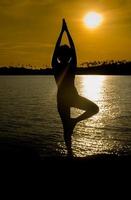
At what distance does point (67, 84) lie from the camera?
40.7ft

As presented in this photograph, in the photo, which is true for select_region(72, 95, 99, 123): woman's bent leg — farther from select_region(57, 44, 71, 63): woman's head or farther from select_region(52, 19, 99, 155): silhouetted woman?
select_region(57, 44, 71, 63): woman's head

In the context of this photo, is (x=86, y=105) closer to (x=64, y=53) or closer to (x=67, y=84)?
(x=67, y=84)

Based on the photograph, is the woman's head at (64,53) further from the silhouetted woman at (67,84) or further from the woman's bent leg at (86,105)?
the woman's bent leg at (86,105)

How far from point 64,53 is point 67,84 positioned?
1.05 meters

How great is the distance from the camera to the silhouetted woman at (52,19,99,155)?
12.2 meters

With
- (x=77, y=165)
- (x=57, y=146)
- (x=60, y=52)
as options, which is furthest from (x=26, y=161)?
(x=57, y=146)

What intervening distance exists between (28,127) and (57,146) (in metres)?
13.3

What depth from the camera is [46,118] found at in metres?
61.7

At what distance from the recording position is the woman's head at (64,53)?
12.3m

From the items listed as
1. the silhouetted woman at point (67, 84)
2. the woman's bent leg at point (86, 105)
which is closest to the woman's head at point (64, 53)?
the silhouetted woman at point (67, 84)

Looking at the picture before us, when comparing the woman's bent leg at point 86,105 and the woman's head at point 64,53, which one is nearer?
the woman's bent leg at point 86,105

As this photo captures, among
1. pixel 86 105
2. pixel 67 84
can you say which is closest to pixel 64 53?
pixel 67 84

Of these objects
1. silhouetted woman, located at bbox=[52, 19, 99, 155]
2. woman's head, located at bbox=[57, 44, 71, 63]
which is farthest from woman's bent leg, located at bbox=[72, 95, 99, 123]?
woman's head, located at bbox=[57, 44, 71, 63]

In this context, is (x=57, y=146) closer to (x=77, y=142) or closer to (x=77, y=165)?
(x=77, y=142)
